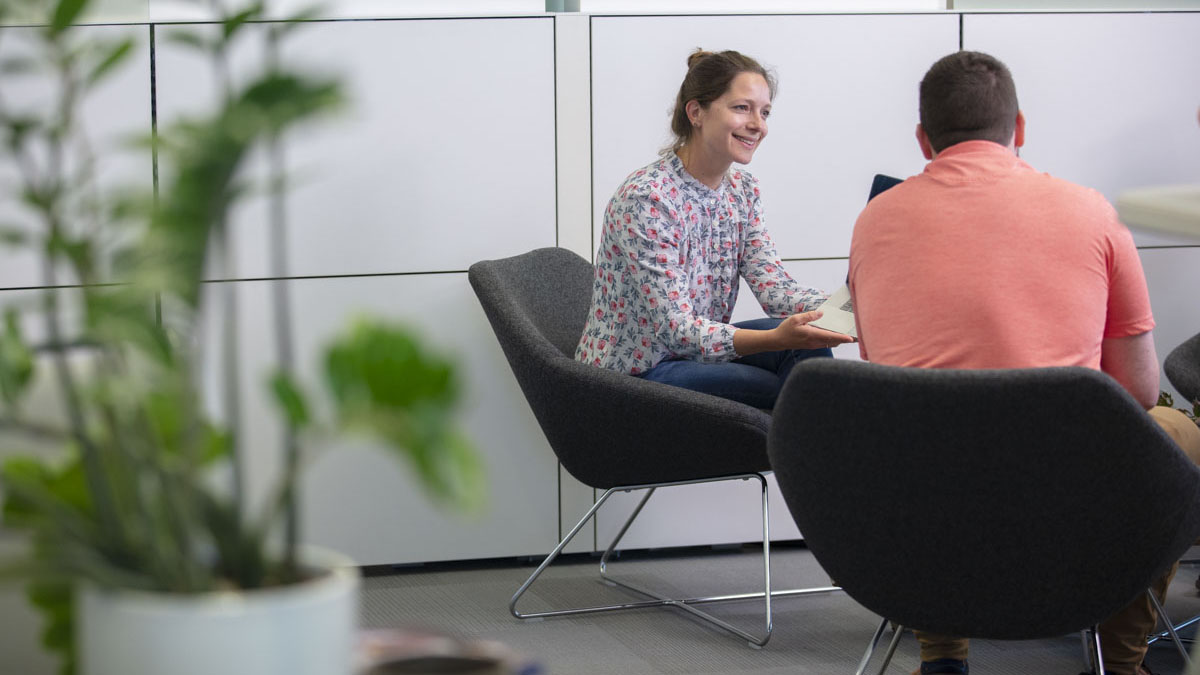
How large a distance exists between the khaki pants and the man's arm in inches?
8.1

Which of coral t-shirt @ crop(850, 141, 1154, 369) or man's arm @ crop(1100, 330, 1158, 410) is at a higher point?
coral t-shirt @ crop(850, 141, 1154, 369)

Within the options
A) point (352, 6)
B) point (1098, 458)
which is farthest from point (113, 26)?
point (1098, 458)

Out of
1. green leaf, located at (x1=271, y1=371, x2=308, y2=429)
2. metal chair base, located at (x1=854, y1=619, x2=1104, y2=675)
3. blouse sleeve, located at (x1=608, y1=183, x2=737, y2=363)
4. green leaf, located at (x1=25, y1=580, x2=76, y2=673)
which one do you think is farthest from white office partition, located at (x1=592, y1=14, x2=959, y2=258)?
green leaf, located at (x1=271, y1=371, x2=308, y2=429)

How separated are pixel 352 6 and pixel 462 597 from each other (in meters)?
1.75

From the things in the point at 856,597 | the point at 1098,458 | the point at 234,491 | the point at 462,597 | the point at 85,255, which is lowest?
the point at 462,597

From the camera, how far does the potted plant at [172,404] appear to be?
0.54 m

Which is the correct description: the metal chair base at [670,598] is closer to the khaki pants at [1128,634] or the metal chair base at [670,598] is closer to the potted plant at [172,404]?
the khaki pants at [1128,634]

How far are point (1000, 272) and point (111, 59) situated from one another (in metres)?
1.60

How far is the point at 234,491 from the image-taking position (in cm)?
62

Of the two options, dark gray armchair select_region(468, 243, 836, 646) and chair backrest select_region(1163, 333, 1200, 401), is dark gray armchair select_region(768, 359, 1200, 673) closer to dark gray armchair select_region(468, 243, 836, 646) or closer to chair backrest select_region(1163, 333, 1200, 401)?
dark gray armchair select_region(468, 243, 836, 646)

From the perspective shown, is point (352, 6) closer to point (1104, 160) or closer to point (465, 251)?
point (465, 251)

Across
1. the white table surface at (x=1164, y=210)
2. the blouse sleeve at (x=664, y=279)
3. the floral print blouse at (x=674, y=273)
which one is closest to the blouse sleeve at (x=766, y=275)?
the floral print blouse at (x=674, y=273)

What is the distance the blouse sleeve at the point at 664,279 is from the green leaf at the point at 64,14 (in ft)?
8.08

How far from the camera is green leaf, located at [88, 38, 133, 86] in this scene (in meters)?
0.61
